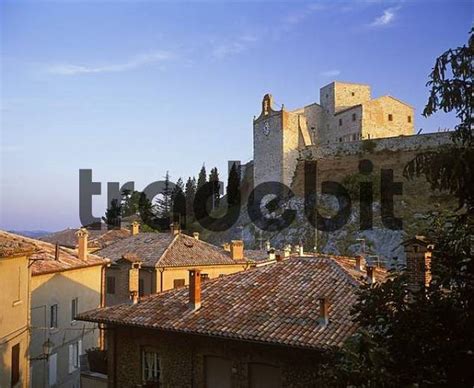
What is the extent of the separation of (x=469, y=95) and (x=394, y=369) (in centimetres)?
306

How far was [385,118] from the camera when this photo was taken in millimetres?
59688

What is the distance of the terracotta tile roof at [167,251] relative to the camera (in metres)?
27.3

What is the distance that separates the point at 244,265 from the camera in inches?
1204

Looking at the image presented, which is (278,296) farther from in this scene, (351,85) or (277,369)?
(351,85)

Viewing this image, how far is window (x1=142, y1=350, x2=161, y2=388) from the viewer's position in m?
13.7

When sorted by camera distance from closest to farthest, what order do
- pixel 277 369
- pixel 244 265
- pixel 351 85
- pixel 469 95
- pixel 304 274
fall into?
pixel 469 95 < pixel 277 369 < pixel 304 274 < pixel 244 265 < pixel 351 85

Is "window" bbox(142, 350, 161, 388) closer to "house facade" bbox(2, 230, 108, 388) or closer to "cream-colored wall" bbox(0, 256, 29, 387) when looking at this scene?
"cream-colored wall" bbox(0, 256, 29, 387)

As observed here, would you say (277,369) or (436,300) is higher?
(436,300)

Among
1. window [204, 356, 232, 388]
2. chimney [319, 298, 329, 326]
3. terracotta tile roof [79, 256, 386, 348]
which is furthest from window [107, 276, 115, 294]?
chimney [319, 298, 329, 326]

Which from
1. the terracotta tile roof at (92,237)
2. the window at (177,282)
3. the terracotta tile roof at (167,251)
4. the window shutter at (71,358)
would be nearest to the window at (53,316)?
the window shutter at (71,358)

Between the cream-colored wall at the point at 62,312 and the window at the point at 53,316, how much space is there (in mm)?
158

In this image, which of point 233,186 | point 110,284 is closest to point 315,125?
point 233,186

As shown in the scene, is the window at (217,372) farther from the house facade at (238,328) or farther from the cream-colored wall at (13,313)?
the cream-colored wall at (13,313)

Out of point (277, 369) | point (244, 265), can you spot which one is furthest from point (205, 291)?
point (244, 265)
